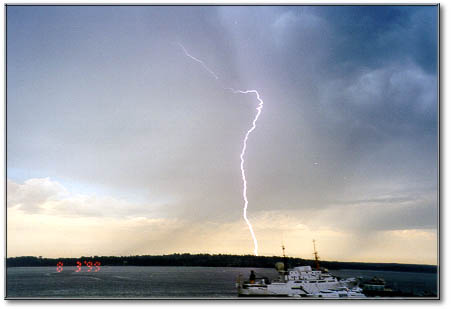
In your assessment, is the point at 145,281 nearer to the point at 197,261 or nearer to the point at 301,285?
the point at 197,261

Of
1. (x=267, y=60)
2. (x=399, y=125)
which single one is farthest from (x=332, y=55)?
(x=399, y=125)

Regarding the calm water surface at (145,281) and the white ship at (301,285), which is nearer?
the calm water surface at (145,281)

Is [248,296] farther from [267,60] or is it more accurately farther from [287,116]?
[267,60]

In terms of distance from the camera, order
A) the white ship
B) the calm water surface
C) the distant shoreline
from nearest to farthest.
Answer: the calm water surface
the white ship
the distant shoreline

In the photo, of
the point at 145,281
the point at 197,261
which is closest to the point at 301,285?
the point at 197,261

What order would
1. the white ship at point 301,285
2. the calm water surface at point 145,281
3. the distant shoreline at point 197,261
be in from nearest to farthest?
the calm water surface at point 145,281 < the white ship at point 301,285 < the distant shoreline at point 197,261
